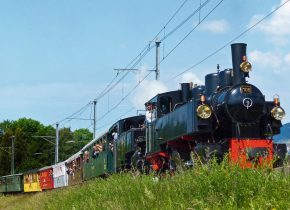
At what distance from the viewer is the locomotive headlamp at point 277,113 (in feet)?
46.0

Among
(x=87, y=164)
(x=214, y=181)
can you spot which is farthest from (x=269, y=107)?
(x=87, y=164)

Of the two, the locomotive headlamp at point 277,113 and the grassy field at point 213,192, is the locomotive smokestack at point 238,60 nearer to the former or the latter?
the locomotive headlamp at point 277,113

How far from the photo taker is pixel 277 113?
46.1 feet

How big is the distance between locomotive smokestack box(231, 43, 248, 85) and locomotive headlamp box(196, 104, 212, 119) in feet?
3.58

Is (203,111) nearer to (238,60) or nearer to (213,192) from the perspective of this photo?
(238,60)

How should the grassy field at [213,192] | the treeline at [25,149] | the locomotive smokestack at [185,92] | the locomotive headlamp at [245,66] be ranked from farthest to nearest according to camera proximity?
1. the treeline at [25,149]
2. the locomotive smokestack at [185,92]
3. the locomotive headlamp at [245,66]
4. the grassy field at [213,192]

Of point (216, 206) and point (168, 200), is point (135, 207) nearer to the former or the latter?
point (168, 200)

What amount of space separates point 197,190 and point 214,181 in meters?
0.27

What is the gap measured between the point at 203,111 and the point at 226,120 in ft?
2.30

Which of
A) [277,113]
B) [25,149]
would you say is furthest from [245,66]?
[25,149]

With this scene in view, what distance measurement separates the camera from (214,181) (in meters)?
7.59

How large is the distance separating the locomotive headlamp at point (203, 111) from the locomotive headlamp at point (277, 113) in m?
1.84

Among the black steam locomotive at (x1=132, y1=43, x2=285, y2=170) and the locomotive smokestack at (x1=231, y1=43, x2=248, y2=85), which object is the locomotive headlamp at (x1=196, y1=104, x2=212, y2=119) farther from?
the locomotive smokestack at (x1=231, y1=43, x2=248, y2=85)

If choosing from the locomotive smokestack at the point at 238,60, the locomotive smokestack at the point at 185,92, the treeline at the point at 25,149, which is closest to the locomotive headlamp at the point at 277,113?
the locomotive smokestack at the point at 238,60
